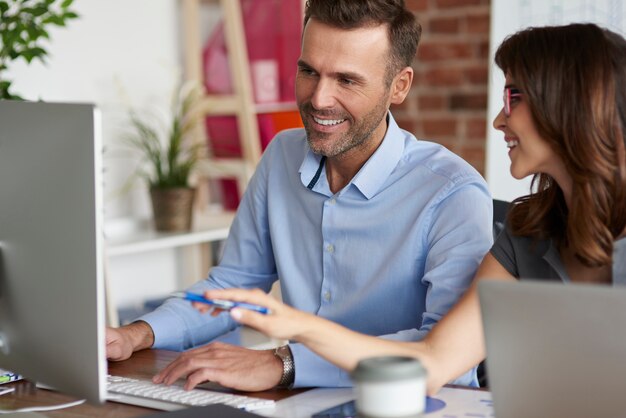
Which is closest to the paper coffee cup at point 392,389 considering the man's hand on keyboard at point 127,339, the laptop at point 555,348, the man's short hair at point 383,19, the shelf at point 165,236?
the laptop at point 555,348

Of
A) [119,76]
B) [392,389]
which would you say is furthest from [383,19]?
[119,76]

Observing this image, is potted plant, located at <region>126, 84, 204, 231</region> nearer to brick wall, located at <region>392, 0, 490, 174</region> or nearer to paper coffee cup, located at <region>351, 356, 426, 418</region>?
brick wall, located at <region>392, 0, 490, 174</region>

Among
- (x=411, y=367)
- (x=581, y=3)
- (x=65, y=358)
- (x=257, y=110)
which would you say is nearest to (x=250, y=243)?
(x=65, y=358)

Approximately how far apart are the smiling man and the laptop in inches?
23.7

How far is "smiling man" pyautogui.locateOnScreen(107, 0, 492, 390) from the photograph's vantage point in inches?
79.1

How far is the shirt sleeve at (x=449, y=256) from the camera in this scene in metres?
1.75

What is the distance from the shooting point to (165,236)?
12.7ft

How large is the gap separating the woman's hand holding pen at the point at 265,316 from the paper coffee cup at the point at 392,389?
41cm

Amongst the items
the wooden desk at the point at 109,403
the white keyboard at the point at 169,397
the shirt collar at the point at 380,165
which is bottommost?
the wooden desk at the point at 109,403

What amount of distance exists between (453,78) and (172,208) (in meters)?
1.20

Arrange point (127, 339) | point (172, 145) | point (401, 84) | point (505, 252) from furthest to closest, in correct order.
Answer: point (172, 145), point (401, 84), point (127, 339), point (505, 252)

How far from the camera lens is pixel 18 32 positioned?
287 cm

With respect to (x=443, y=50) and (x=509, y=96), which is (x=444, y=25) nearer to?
(x=443, y=50)

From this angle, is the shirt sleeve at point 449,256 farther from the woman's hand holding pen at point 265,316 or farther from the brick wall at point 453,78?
the brick wall at point 453,78
